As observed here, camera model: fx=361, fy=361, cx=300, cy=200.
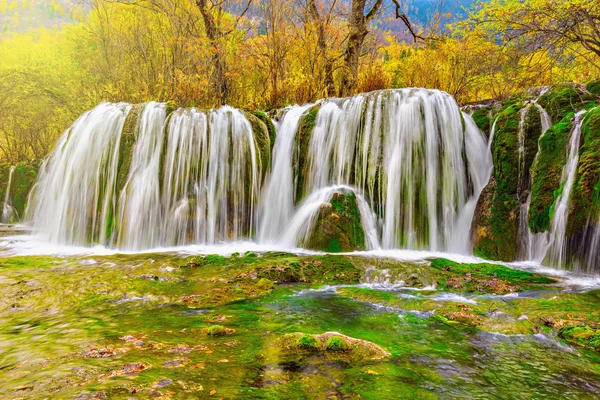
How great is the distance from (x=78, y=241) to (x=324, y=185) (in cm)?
612

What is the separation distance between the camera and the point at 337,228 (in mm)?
7422

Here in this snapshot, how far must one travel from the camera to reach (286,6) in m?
11.7

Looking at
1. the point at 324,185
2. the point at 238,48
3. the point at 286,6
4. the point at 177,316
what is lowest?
the point at 177,316

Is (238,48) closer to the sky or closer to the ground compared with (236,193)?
closer to the sky

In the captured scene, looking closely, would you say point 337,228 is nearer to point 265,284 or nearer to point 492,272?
point 265,284

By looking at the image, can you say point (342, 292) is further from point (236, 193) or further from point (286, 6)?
point (286, 6)

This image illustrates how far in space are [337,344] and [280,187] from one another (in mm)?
6563

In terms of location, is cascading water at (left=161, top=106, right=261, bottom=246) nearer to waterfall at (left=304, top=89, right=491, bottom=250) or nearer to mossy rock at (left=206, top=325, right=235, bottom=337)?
waterfall at (left=304, top=89, right=491, bottom=250)

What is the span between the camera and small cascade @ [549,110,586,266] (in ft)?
19.4

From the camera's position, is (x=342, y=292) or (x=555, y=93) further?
(x=555, y=93)

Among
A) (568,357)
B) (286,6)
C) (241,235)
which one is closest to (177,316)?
(568,357)

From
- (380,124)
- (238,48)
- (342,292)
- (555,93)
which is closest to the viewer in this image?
(342,292)

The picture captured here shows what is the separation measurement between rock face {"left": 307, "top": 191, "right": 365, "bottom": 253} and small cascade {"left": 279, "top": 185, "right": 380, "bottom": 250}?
0.13 meters

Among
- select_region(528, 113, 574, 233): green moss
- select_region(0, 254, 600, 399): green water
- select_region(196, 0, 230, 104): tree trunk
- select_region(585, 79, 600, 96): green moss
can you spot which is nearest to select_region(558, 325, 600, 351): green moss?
select_region(0, 254, 600, 399): green water
